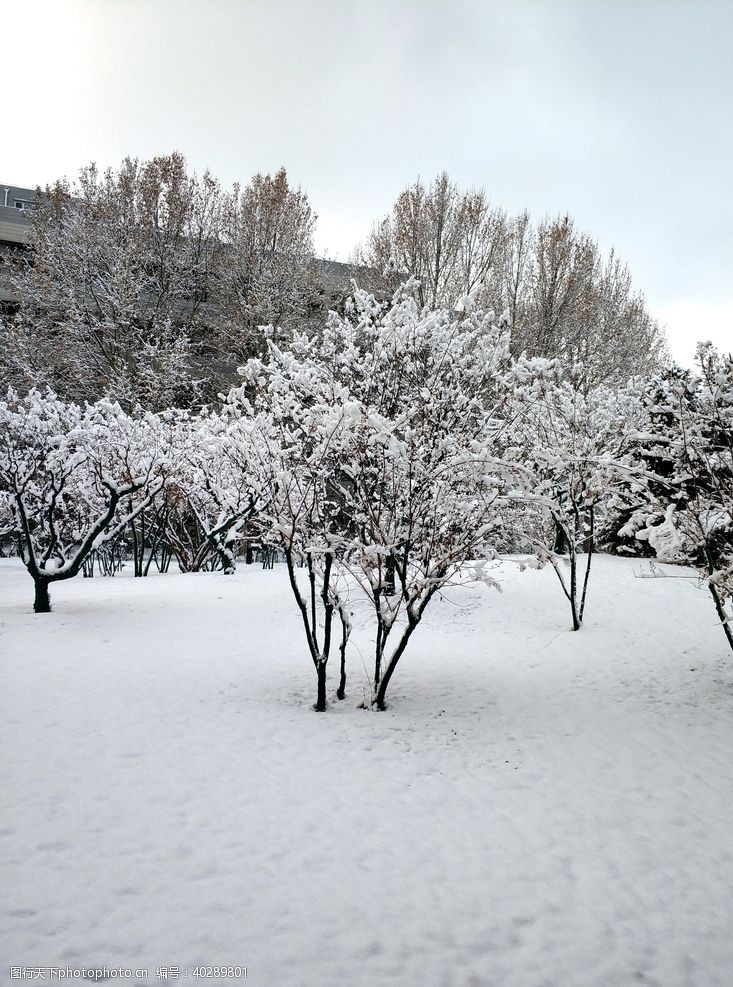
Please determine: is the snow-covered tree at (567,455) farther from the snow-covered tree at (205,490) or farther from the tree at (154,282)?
the tree at (154,282)

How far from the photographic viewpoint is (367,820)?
423cm

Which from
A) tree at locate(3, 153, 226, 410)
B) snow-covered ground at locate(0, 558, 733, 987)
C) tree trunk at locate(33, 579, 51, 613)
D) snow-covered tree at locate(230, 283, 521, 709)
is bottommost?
snow-covered ground at locate(0, 558, 733, 987)

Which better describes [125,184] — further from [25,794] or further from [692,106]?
[25,794]

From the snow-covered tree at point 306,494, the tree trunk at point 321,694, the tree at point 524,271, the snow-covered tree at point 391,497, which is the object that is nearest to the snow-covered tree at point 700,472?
the snow-covered tree at point 391,497

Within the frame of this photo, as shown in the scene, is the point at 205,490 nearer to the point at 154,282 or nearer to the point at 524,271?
the point at 154,282

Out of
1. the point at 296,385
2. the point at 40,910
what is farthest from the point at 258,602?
the point at 40,910

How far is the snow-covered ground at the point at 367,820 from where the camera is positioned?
117 inches

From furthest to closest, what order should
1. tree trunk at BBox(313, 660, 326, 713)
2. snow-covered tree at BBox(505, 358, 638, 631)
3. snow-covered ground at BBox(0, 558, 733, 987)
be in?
snow-covered tree at BBox(505, 358, 638, 631), tree trunk at BBox(313, 660, 326, 713), snow-covered ground at BBox(0, 558, 733, 987)

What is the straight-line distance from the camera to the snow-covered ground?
2.96 metres

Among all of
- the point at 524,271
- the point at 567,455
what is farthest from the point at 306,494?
the point at 524,271

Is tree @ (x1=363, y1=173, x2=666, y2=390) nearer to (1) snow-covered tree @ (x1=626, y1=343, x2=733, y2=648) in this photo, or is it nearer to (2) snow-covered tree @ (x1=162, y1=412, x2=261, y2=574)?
(2) snow-covered tree @ (x1=162, y1=412, x2=261, y2=574)

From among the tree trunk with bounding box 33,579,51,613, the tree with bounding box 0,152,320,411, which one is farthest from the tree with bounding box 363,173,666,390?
the tree trunk with bounding box 33,579,51,613

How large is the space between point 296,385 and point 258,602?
454 centimetres

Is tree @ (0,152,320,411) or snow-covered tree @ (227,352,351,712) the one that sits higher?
tree @ (0,152,320,411)
